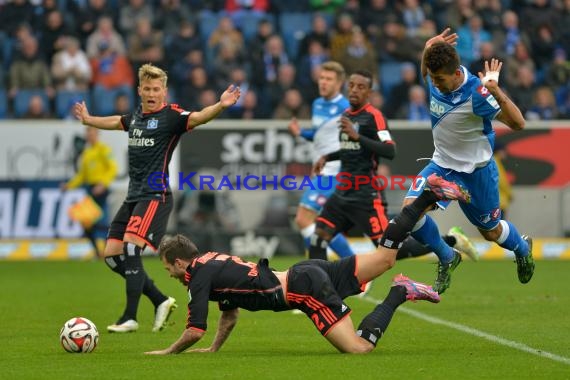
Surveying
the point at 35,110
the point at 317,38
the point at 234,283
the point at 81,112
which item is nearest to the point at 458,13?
the point at 317,38

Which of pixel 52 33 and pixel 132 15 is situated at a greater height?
pixel 132 15

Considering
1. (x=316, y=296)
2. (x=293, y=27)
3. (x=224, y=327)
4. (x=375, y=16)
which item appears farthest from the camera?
(x=293, y=27)

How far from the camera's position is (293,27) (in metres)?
25.8

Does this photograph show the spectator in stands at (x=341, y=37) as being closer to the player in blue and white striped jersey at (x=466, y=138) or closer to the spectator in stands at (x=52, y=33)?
the spectator in stands at (x=52, y=33)

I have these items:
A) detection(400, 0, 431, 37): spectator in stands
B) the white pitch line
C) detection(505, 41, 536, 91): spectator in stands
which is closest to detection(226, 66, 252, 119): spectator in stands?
detection(400, 0, 431, 37): spectator in stands

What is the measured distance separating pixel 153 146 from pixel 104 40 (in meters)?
13.2

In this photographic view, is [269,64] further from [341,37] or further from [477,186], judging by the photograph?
[477,186]

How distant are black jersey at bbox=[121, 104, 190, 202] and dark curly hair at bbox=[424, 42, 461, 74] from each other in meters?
2.78

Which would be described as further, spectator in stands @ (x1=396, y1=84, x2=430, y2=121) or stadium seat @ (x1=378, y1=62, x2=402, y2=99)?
stadium seat @ (x1=378, y1=62, x2=402, y2=99)

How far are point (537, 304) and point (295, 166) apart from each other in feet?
29.7

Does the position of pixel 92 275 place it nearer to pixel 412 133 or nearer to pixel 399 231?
pixel 412 133

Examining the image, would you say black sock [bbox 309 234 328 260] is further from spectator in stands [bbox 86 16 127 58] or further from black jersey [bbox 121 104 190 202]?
spectator in stands [bbox 86 16 127 58]

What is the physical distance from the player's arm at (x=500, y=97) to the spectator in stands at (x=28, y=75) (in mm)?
15347

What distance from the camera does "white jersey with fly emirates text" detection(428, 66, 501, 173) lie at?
1031cm
